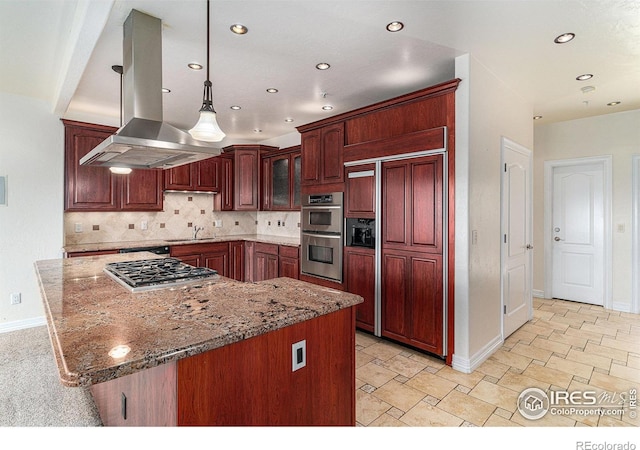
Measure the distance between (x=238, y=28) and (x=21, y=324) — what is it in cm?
410

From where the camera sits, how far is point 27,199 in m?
3.85

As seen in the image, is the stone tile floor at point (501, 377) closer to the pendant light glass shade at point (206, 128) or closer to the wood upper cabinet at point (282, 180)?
the pendant light glass shade at point (206, 128)

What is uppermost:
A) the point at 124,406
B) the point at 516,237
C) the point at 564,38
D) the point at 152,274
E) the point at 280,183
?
the point at 564,38

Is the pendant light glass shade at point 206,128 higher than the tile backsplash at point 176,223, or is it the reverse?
the pendant light glass shade at point 206,128

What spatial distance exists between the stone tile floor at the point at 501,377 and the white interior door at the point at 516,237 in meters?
0.26

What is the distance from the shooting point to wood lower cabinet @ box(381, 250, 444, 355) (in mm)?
2924

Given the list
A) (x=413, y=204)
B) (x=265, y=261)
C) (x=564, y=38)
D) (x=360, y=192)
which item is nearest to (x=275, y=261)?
(x=265, y=261)

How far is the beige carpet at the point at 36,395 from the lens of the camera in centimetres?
206

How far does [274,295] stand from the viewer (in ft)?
5.56

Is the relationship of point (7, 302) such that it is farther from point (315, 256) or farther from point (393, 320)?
point (393, 320)

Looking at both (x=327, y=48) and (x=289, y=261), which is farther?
(x=289, y=261)

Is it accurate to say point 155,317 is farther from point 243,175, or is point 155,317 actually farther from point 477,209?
point 243,175

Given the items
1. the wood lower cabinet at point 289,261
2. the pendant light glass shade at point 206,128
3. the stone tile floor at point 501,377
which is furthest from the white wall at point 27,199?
the stone tile floor at point 501,377

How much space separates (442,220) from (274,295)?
1.77m
